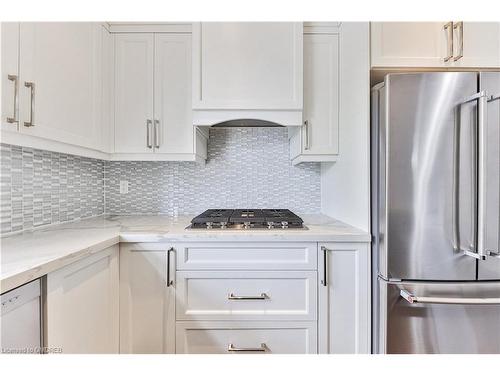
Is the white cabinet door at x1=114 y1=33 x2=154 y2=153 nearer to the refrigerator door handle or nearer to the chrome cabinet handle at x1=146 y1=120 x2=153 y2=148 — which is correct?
the chrome cabinet handle at x1=146 y1=120 x2=153 y2=148

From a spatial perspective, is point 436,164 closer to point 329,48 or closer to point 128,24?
point 329,48

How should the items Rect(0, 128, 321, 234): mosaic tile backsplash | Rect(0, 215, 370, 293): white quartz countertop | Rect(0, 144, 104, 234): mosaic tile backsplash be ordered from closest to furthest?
1. Rect(0, 215, 370, 293): white quartz countertop
2. Rect(0, 144, 104, 234): mosaic tile backsplash
3. Rect(0, 128, 321, 234): mosaic tile backsplash

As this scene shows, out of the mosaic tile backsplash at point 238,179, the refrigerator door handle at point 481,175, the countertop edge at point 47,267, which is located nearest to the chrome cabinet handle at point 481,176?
the refrigerator door handle at point 481,175

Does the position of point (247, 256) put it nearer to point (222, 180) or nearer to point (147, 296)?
point (147, 296)

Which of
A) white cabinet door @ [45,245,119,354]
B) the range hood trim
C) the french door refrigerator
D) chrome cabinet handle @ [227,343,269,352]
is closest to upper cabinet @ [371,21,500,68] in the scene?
the french door refrigerator

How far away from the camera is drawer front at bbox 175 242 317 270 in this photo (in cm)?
142

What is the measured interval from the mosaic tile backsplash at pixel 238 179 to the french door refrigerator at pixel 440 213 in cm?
90

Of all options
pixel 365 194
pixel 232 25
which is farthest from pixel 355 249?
pixel 232 25

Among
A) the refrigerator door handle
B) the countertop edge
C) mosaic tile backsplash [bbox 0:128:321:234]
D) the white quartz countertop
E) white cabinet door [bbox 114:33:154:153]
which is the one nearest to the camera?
the countertop edge

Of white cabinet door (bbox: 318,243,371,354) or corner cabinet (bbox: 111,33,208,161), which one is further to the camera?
corner cabinet (bbox: 111,33,208,161)

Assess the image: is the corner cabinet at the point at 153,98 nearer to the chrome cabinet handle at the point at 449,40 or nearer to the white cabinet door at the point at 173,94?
the white cabinet door at the point at 173,94

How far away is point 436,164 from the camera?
127 cm

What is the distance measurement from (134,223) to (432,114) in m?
1.66

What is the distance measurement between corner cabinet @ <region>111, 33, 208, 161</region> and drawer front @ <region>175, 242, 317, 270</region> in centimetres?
67
